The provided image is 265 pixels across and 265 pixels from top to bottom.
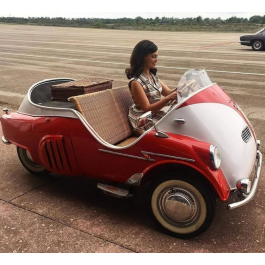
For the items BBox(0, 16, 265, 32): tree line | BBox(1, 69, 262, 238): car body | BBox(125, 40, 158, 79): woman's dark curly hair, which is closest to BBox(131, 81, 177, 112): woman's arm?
BBox(125, 40, 158, 79): woman's dark curly hair

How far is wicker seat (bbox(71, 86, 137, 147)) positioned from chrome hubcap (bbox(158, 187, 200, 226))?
0.85 m

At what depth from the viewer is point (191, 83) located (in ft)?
10.6

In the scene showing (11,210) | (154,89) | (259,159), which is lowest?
(11,210)

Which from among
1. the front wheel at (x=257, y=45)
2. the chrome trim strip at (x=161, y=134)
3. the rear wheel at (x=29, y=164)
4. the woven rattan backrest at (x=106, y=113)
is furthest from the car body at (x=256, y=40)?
the chrome trim strip at (x=161, y=134)

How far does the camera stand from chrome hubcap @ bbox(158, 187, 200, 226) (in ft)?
9.45

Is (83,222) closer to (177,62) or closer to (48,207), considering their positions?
(48,207)

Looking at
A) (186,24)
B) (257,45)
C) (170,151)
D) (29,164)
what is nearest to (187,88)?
(170,151)

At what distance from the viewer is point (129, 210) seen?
11.5ft

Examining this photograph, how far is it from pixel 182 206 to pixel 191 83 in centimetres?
114

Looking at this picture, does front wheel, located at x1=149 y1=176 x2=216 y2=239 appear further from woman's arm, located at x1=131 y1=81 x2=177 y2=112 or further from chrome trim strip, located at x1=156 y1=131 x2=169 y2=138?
woman's arm, located at x1=131 y1=81 x2=177 y2=112

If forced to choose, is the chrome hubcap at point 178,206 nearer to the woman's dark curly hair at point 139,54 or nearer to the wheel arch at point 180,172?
the wheel arch at point 180,172
